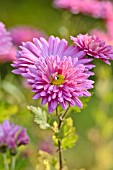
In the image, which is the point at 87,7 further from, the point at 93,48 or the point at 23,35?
the point at 93,48

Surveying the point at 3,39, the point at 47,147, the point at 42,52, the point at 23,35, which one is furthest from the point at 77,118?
the point at 42,52

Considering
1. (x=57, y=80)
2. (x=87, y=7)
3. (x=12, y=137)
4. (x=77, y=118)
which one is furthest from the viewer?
(x=77, y=118)

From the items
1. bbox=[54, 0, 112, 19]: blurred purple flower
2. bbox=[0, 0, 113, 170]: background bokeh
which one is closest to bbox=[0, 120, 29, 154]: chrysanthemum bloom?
bbox=[0, 0, 113, 170]: background bokeh

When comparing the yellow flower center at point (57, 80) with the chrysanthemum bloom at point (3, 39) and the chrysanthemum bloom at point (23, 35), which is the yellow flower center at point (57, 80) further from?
the chrysanthemum bloom at point (23, 35)

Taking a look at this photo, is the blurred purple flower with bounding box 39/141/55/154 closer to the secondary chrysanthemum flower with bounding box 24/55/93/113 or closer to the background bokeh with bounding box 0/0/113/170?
the background bokeh with bounding box 0/0/113/170

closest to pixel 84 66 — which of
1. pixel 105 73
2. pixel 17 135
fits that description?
pixel 17 135

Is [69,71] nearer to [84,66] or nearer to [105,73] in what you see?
[84,66]

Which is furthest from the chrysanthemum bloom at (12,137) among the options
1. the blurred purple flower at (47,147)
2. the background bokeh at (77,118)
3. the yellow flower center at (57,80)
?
the blurred purple flower at (47,147)
